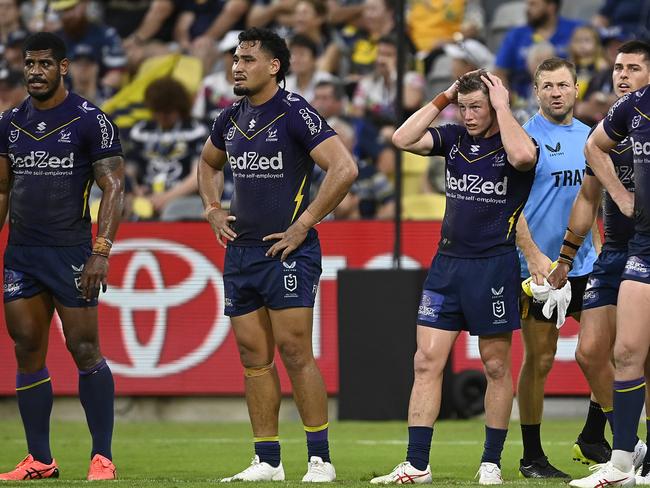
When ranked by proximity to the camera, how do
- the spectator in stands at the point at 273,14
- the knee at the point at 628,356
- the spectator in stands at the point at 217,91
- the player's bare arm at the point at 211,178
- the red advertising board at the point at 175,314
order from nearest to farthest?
the knee at the point at 628,356, the player's bare arm at the point at 211,178, the red advertising board at the point at 175,314, the spectator in stands at the point at 217,91, the spectator in stands at the point at 273,14

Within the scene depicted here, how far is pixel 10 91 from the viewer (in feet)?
46.6

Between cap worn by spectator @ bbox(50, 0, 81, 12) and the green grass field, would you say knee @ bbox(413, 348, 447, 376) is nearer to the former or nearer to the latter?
the green grass field

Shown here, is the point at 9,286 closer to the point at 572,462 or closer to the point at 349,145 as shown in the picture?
the point at 572,462

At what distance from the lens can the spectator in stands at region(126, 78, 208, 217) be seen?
47.4 feet

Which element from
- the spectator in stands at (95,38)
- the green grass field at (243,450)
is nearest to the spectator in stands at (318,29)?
the spectator in stands at (95,38)

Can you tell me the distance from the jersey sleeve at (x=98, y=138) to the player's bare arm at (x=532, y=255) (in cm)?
248

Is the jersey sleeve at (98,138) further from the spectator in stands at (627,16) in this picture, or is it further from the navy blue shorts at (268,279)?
the spectator in stands at (627,16)

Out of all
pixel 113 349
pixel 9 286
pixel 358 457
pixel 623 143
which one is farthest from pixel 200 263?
pixel 623 143

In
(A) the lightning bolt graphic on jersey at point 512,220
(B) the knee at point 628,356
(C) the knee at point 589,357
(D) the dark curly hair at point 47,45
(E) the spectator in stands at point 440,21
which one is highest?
(E) the spectator in stands at point 440,21

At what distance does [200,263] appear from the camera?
12.6m

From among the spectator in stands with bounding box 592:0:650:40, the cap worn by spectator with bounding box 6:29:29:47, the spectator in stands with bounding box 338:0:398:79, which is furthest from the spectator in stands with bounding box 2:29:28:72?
the spectator in stands with bounding box 592:0:650:40

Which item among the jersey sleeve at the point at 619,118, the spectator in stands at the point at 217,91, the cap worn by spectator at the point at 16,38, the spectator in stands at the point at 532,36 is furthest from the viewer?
the cap worn by spectator at the point at 16,38

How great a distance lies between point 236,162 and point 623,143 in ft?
7.60

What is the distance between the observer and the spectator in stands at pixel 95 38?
1634cm
